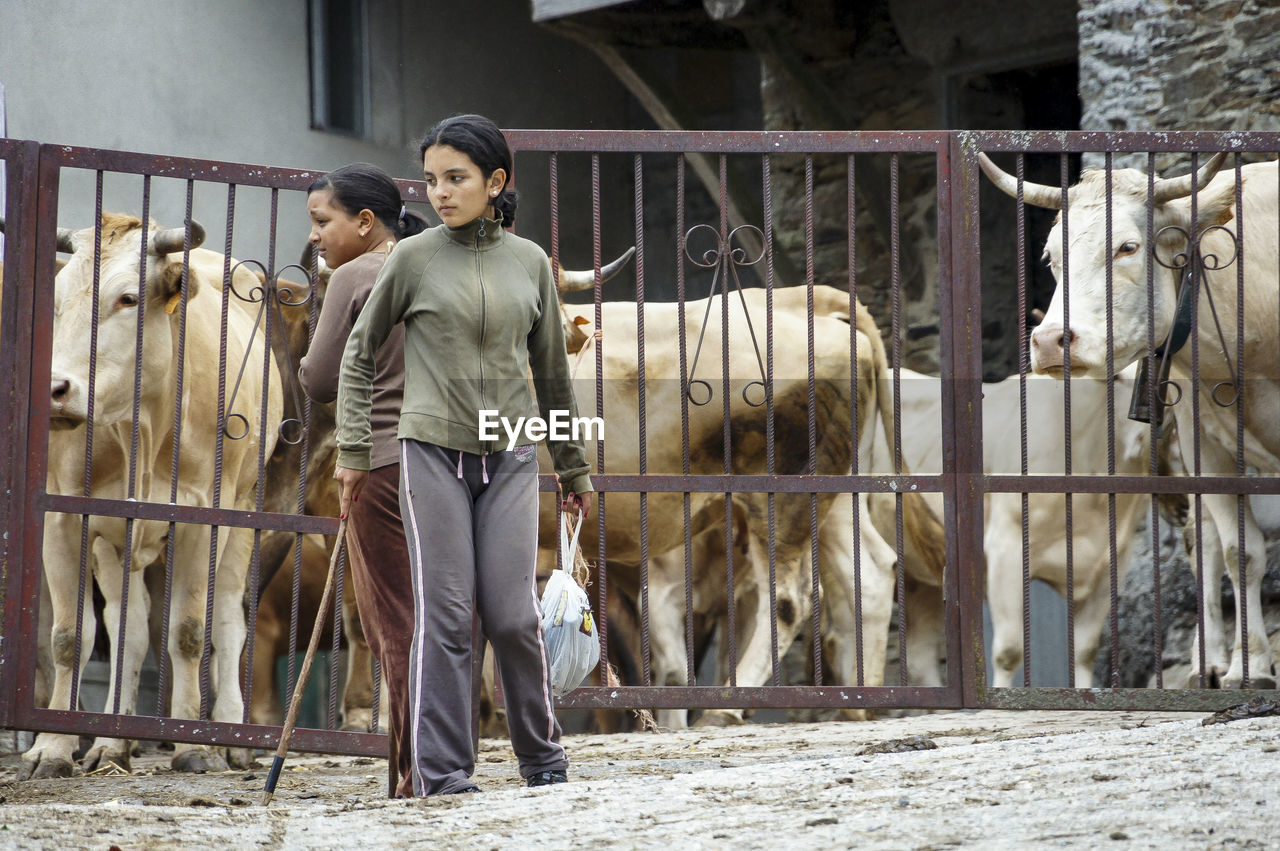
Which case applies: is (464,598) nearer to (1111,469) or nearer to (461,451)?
(461,451)

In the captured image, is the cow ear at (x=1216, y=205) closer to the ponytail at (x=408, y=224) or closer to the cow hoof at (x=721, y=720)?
the cow hoof at (x=721, y=720)

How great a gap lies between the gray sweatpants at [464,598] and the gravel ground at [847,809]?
0.21m

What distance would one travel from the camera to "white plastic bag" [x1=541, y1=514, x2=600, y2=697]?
418cm

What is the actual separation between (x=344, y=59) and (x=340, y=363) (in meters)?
9.03

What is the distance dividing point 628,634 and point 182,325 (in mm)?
4885

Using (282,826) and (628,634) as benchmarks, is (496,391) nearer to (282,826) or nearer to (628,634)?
(282,826)

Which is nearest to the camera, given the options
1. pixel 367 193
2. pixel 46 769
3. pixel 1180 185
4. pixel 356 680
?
pixel 367 193

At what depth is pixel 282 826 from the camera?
356 cm

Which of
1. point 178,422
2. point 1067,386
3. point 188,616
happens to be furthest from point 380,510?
point 1067,386

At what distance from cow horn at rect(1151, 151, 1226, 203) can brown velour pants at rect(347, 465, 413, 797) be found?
328 cm

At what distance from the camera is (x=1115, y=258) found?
627cm

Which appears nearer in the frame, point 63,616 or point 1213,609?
point 63,616

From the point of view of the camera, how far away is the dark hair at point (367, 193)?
4625 millimetres

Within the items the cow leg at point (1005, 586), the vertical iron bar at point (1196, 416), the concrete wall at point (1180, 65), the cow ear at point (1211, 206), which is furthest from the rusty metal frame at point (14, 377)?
the concrete wall at point (1180, 65)
